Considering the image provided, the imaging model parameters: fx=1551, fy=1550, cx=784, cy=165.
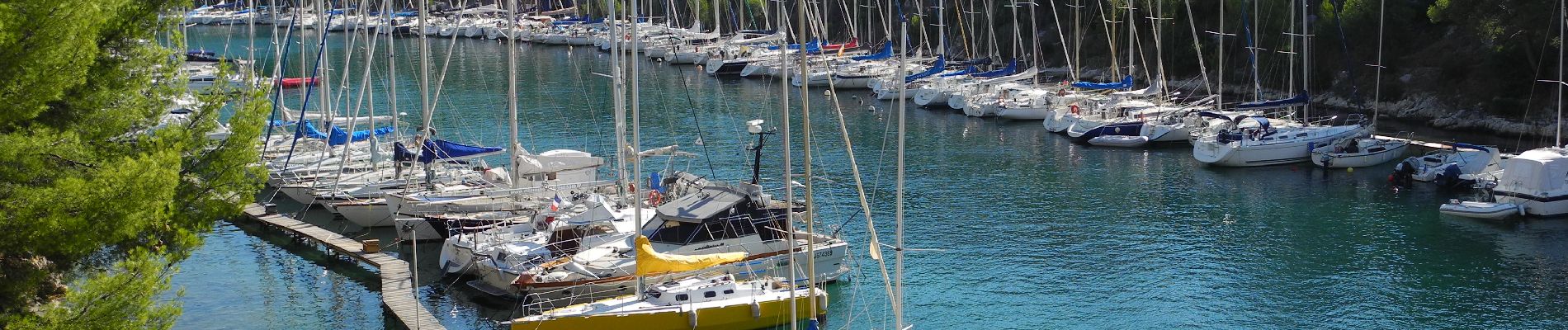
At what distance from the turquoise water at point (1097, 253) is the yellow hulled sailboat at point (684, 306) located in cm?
252

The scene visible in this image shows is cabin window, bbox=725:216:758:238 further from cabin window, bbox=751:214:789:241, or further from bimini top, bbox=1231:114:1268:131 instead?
bimini top, bbox=1231:114:1268:131

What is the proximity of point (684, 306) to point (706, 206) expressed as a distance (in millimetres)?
4387

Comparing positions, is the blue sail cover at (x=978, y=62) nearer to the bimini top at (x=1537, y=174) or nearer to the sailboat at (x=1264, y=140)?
the sailboat at (x=1264, y=140)

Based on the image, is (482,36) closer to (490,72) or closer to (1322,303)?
(490,72)

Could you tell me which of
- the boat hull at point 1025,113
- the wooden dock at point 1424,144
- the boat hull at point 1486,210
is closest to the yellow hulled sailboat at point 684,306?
the boat hull at point 1486,210

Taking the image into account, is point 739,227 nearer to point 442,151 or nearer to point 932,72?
point 442,151

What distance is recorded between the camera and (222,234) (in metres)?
45.7

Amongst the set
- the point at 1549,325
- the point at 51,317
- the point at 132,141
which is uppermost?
the point at 132,141

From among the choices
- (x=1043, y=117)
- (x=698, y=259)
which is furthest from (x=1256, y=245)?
(x=1043, y=117)

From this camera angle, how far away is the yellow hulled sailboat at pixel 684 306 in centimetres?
3147

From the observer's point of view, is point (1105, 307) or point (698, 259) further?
point (1105, 307)

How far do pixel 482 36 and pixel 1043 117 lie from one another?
67.5 m

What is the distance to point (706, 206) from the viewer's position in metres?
35.8

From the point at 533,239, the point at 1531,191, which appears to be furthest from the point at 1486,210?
the point at 533,239
